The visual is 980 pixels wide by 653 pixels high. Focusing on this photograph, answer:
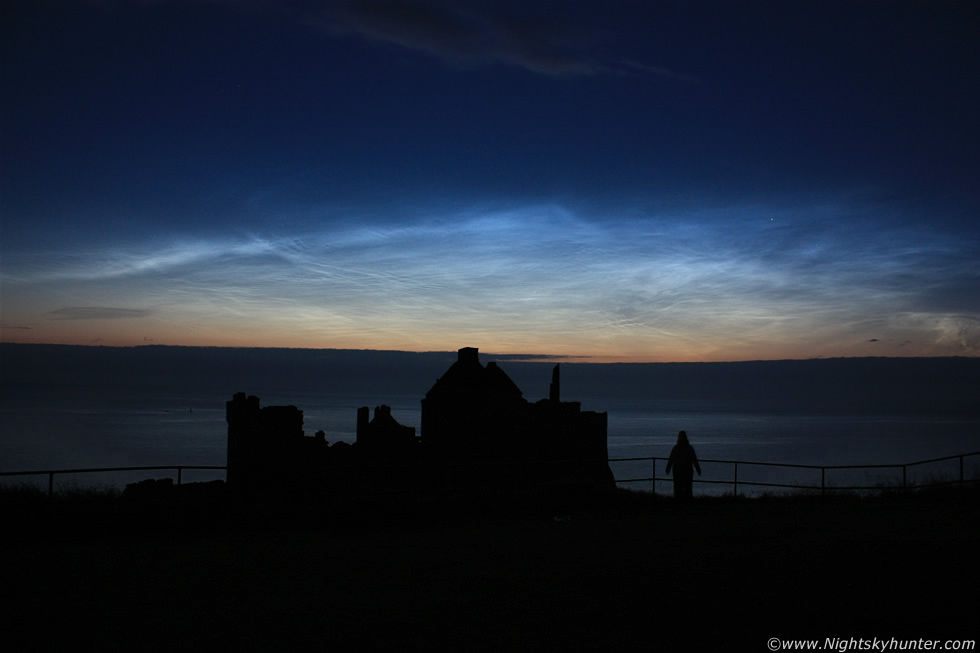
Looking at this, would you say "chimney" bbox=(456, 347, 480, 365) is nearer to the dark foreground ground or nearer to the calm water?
the dark foreground ground

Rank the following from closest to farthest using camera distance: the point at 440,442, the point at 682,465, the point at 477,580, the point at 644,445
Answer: the point at 477,580 → the point at 682,465 → the point at 440,442 → the point at 644,445

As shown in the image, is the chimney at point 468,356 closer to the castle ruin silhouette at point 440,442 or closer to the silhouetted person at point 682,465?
the castle ruin silhouette at point 440,442

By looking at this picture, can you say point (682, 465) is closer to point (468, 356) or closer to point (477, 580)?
point (477, 580)

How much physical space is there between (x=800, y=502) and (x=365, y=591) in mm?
11834

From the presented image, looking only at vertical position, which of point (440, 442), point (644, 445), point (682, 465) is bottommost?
point (644, 445)

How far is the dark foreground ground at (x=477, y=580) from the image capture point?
7508 millimetres

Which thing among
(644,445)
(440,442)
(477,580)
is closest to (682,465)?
(477,580)

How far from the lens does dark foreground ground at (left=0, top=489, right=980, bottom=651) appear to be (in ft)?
24.6

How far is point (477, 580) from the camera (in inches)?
384

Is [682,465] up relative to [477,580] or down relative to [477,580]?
up

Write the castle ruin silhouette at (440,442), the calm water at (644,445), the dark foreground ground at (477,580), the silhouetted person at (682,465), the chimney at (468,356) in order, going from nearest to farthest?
the dark foreground ground at (477,580) → the silhouetted person at (682,465) → the castle ruin silhouette at (440,442) → the chimney at (468,356) → the calm water at (644,445)

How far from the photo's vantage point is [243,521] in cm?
1467

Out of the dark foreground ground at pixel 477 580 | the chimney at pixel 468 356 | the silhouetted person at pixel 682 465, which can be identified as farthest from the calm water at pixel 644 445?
the dark foreground ground at pixel 477 580

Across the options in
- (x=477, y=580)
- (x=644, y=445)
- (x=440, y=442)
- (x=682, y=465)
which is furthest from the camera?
(x=644, y=445)
